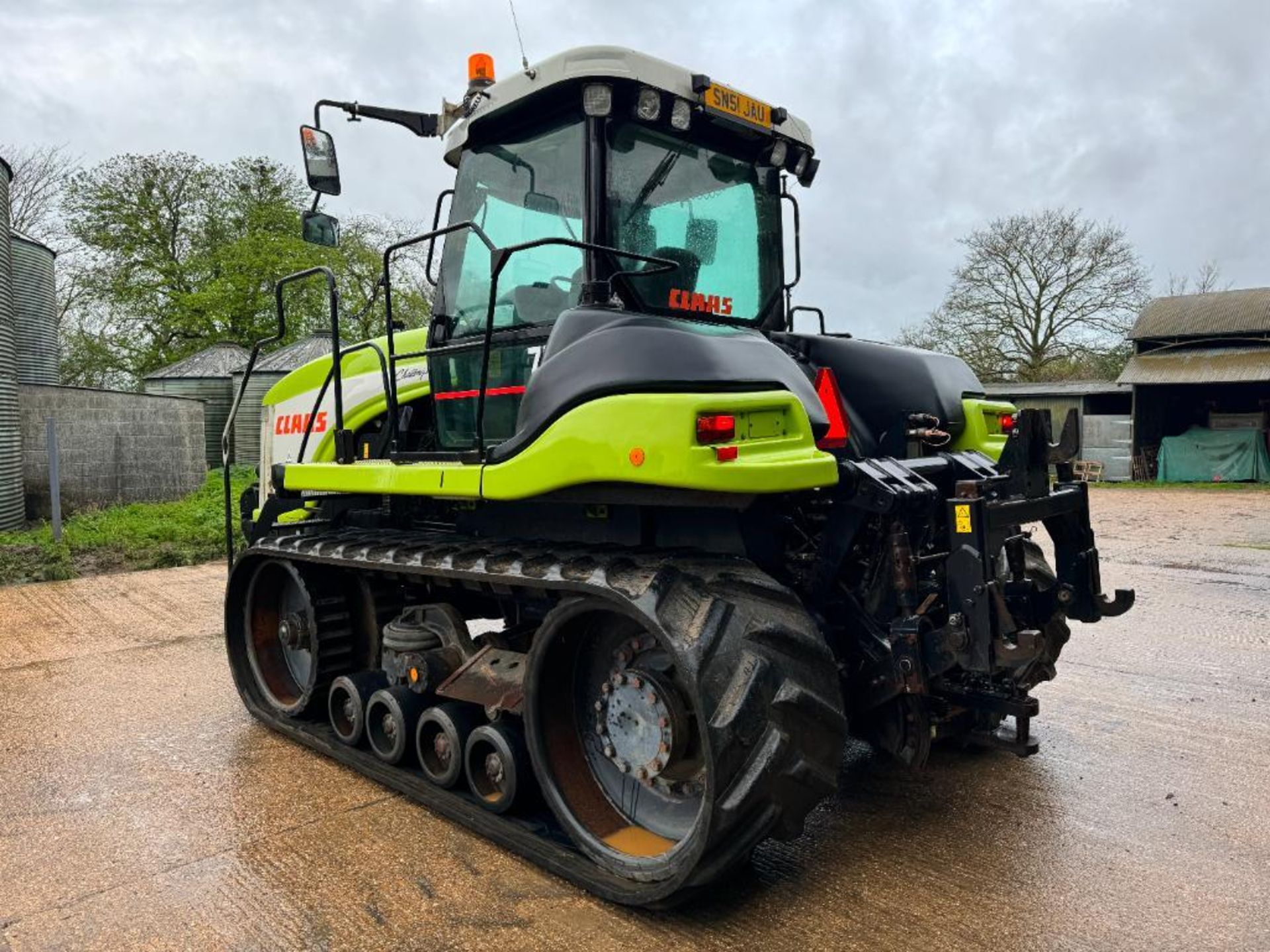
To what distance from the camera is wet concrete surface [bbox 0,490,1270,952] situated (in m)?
2.82

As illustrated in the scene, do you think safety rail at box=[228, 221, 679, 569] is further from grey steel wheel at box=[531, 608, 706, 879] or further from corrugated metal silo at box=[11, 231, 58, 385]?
corrugated metal silo at box=[11, 231, 58, 385]

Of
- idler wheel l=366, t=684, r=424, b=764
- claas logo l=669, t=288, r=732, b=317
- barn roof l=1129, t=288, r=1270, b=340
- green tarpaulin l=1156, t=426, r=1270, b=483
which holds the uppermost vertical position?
barn roof l=1129, t=288, r=1270, b=340

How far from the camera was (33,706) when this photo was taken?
5.24 meters

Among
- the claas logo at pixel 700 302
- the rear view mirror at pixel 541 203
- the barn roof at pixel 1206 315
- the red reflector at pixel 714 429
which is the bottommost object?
the red reflector at pixel 714 429

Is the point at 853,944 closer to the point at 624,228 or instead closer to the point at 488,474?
the point at 488,474

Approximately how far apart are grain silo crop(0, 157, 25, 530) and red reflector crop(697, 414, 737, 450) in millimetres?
12432

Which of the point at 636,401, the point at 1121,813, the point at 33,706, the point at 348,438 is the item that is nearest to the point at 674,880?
the point at 636,401

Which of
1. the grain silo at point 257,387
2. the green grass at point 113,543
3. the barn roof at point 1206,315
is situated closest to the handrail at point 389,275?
the green grass at point 113,543

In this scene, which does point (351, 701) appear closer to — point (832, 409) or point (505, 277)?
point (505, 277)

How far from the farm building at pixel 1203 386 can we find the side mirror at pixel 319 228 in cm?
2448

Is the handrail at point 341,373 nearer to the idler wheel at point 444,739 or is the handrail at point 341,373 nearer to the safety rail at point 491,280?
the safety rail at point 491,280

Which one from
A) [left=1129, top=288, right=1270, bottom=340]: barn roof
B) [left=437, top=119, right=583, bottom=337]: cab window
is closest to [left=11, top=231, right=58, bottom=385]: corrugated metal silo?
[left=437, top=119, right=583, bottom=337]: cab window

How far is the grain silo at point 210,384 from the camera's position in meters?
23.2

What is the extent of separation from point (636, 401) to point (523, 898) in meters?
1.65
